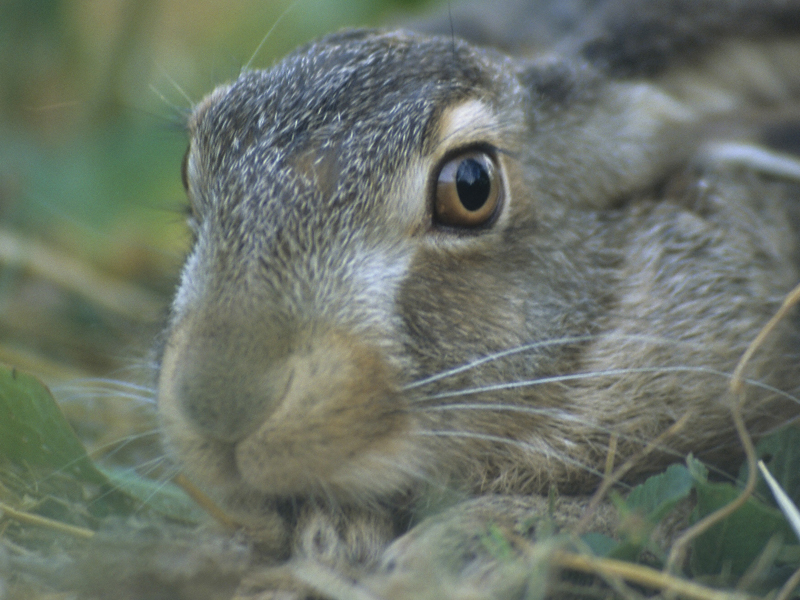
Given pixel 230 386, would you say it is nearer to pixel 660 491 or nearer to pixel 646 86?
pixel 660 491

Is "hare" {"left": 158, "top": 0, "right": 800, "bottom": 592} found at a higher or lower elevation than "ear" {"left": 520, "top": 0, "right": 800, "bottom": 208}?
lower

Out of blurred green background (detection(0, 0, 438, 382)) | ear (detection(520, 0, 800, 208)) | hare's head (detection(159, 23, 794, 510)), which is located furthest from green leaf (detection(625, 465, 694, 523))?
blurred green background (detection(0, 0, 438, 382))

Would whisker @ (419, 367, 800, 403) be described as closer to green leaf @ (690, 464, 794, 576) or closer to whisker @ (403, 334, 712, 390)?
whisker @ (403, 334, 712, 390)

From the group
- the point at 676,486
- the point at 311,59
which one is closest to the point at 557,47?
the point at 311,59

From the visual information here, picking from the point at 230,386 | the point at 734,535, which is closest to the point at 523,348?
the point at 734,535

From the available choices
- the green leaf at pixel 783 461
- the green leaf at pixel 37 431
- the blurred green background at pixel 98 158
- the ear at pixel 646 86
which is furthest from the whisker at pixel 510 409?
the blurred green background at pixel 98 158

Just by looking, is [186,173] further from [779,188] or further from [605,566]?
[779,188]

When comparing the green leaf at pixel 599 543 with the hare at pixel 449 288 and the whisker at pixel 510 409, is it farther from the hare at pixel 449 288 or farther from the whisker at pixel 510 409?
the whisker at pixel 510 409
